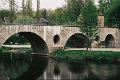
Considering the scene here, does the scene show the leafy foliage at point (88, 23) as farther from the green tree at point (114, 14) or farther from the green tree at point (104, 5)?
the green tree at point (104, 5)

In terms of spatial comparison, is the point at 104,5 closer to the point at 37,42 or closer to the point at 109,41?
the point at 109,41

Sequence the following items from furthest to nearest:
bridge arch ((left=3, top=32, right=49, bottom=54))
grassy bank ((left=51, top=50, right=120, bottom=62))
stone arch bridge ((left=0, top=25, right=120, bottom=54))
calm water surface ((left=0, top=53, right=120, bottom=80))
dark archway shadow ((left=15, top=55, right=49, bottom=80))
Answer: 1. bridge arch ((left=3, top=32, right=49, bottom=54))
2. grassy bank ((left=51, top=50, right=120, bottom=62))
3. stone arch bridge ((left=0, top=25, right=120, bottom=54))
4. dark archway shadow ((left=15, top=55, right=49, bottom=80))
5. calm water surface ((left=0, top=53, right=120, bottom=80))

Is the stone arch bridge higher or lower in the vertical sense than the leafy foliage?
lower

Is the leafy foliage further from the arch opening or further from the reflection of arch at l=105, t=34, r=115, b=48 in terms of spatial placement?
the reflection of arch at l=105, t=34, r=115, b=48

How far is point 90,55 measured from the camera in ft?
142

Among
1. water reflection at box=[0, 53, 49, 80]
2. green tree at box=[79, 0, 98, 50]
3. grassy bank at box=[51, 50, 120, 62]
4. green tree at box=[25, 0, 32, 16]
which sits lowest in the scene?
water reflection at box=[0, 53, 49, 80]

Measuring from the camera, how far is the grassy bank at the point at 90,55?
4228cm

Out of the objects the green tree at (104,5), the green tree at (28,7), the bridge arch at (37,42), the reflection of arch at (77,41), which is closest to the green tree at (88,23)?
the bridge arch at (37,42)

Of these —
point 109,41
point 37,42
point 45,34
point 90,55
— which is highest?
point 45,34

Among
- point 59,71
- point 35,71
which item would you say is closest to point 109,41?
point 59,71

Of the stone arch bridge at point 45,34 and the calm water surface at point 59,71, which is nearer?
the calm water surface at point 59,71

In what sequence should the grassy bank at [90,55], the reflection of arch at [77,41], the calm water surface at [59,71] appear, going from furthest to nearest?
the reflection of arch at [77,41], the grassy bank at [90,55], the calm water surface at [59,71]

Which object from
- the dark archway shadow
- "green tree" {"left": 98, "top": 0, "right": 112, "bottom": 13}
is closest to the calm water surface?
the dark archway shadow

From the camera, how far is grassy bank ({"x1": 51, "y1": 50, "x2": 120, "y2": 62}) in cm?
4228
